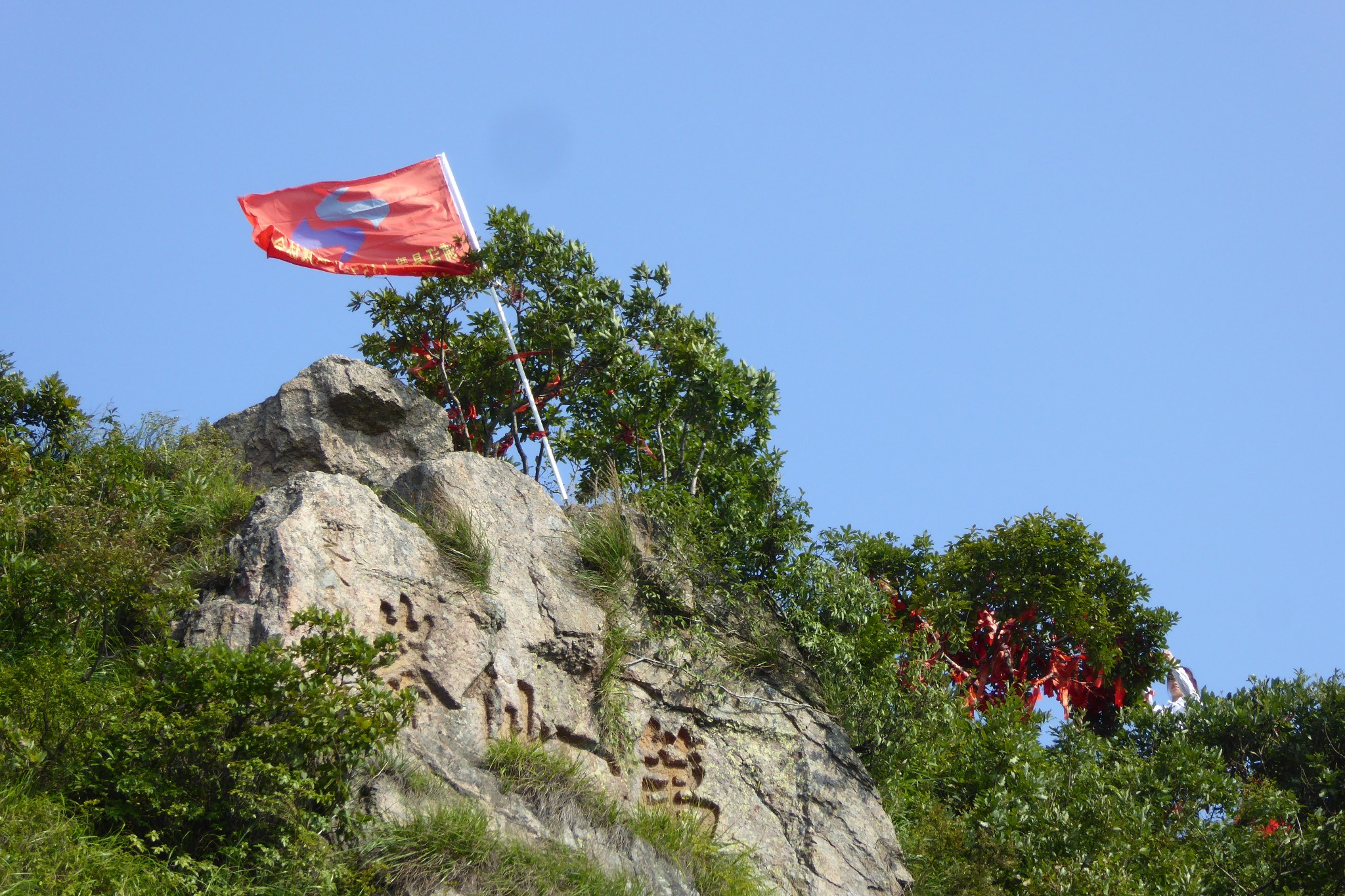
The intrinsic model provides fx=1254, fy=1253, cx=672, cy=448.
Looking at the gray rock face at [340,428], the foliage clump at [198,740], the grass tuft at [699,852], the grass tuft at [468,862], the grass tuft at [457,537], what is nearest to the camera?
the foliage clump at [198,740]

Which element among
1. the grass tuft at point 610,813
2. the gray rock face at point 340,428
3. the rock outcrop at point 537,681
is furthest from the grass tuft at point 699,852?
the gray rock face at point 340,428

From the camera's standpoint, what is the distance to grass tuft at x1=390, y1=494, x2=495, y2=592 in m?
11.0

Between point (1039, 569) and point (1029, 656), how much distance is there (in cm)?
121

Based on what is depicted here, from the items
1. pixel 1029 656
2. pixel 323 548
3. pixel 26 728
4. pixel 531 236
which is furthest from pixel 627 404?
pixel 26 728

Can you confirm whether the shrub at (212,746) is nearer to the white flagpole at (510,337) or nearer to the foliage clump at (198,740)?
the foliage clump at (198,740)

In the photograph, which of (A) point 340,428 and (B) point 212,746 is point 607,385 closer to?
(A) point 340,428

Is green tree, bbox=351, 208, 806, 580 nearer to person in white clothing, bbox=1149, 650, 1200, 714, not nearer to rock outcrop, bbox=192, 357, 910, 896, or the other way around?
rock outcrop, bbox=192, 357, 910, 896

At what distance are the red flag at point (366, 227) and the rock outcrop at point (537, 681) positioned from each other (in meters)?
4.46

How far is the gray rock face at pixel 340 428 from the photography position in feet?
46.0

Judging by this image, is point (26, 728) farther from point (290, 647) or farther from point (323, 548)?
point (323, 548)

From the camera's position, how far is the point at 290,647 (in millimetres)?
8828

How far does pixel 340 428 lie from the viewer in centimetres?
1422

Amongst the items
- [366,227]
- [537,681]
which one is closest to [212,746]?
[537,681]

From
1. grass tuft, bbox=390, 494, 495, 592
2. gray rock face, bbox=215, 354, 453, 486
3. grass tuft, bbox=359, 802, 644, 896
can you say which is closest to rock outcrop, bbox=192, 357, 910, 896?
grass tuft, bbox=390, 494, 495, 592
